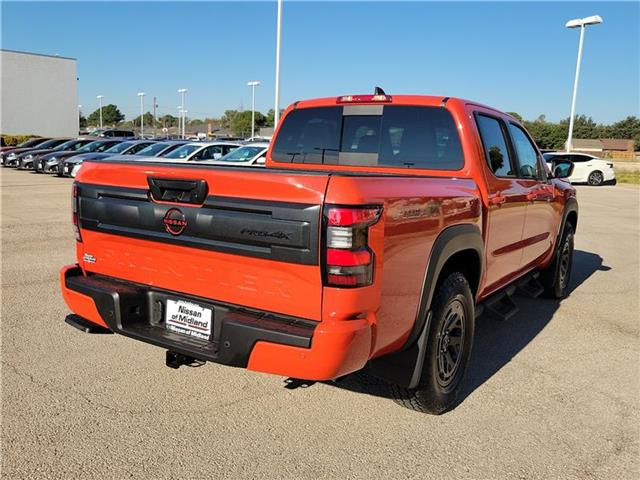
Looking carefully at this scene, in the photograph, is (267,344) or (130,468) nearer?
(267,344)

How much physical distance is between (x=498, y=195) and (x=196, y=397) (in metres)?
2.50

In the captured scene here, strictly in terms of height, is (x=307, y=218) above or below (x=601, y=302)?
above

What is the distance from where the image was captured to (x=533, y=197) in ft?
15.5

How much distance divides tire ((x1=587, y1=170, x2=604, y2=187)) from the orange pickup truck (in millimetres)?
25084

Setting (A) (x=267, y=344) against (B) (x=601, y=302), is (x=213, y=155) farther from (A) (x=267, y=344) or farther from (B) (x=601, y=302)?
(A) (x=267, y=344)

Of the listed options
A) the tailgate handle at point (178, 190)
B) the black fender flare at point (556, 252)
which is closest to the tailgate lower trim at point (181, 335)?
the tailgate handle at point (178, 190)

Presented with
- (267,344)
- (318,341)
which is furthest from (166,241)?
(318,341)

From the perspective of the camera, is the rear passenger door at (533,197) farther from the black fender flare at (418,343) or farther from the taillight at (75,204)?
the taillight at (75,204)

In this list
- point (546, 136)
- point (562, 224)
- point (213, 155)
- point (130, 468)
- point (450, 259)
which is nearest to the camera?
point (130, 468)

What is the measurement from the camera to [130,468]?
8.86 feet

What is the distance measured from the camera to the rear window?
392 centimetres

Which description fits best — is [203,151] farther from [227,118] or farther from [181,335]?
[227,118]

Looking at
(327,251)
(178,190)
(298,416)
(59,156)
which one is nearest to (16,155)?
(59,156)

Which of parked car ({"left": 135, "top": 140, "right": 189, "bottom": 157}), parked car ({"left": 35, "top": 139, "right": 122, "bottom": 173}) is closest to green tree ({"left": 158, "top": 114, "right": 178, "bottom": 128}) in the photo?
Answer: parked car ({"left": 35, "top": 139, "right": 122, "bottom": 173})
